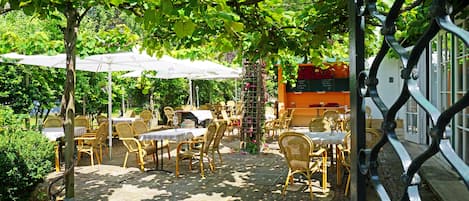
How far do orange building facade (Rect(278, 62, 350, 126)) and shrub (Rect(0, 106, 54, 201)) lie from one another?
11.9 meters

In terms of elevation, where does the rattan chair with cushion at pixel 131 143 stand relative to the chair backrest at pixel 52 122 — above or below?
below

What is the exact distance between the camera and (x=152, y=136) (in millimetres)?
6988

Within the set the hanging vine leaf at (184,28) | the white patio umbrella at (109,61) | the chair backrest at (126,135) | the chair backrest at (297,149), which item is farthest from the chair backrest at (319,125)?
the hanging vine leaf at (184,28)

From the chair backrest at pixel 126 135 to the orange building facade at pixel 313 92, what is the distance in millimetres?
9305

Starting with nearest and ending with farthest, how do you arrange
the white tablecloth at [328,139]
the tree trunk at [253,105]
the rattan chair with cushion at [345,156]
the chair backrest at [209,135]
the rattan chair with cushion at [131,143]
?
1. the rattan chair with cushion at [345,156]
2. the white tablecloth at [328,139]
3. the chair backrest at [209,135]
4. the rattan chair with cushion at [131,143]
5. the tree trunk at [253,105]

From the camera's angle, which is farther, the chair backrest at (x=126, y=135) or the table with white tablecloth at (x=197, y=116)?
the table with white tablecloth at (x=197, y=116)

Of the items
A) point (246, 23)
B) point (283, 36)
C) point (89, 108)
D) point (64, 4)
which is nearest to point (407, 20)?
point (283, 36)

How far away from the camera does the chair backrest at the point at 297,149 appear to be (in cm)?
529

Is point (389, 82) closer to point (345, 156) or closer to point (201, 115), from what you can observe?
point (201, 115)

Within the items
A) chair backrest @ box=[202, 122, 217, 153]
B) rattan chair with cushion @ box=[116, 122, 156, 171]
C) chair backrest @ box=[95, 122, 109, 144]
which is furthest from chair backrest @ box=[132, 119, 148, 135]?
chair backrest @ box=[202, 122, 217, 153]

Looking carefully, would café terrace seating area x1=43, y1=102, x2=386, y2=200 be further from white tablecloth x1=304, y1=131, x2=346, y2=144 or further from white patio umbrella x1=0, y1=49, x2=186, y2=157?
white patio umbrella x1=0, y1=49, x2=186, y2=157

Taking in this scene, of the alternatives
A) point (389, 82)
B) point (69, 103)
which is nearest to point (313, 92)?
point (389, 82)

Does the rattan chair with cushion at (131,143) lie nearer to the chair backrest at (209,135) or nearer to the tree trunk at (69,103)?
the chair backrest at (209,135)

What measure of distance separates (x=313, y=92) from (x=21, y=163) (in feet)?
43.8
